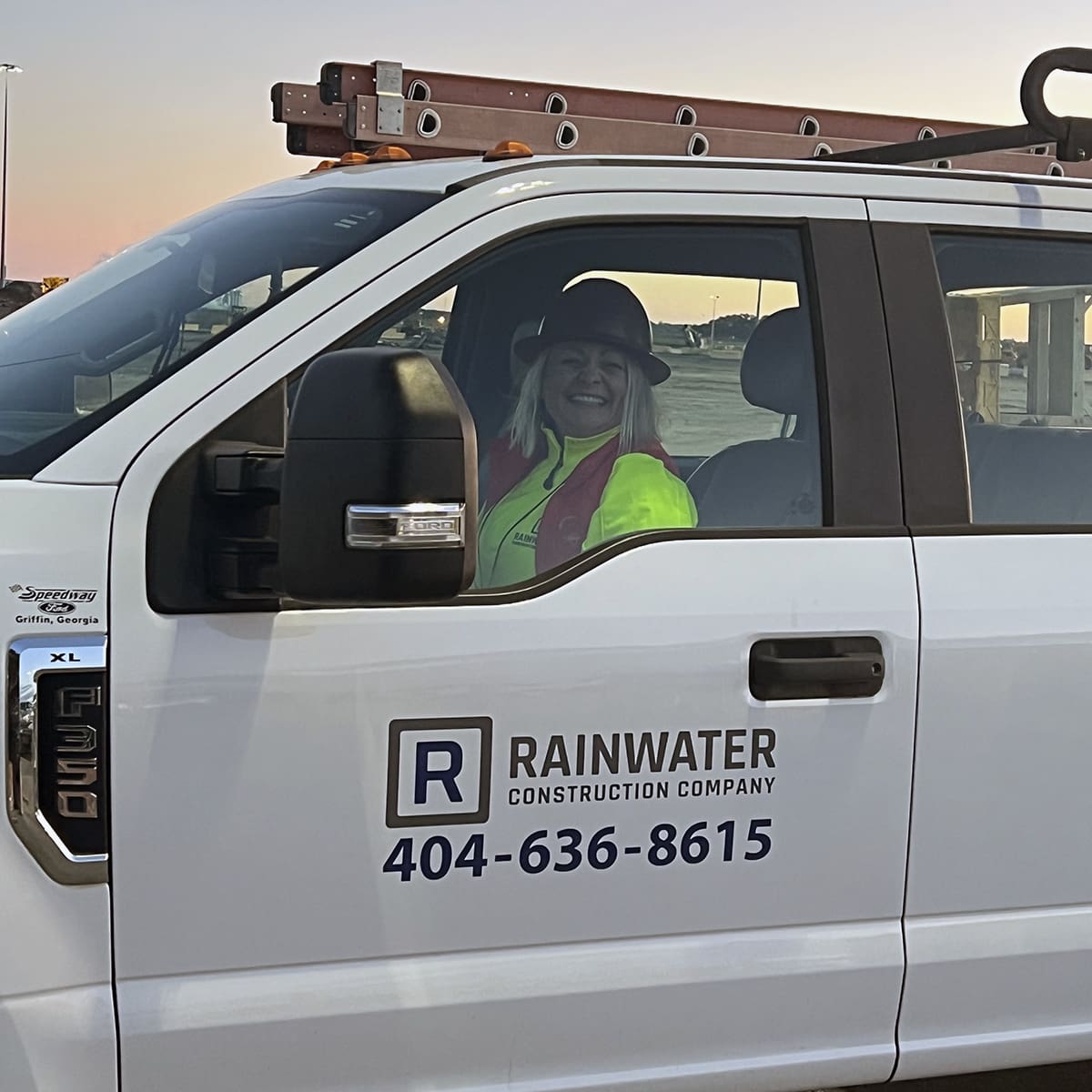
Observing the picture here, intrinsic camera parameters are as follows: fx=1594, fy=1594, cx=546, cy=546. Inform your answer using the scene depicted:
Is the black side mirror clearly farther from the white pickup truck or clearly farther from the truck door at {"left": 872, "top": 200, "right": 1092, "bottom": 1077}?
the truck door at {"left": 872, "top": 200, "right": 1092, "bottom": 1077}

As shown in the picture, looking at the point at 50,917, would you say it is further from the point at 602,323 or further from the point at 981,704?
the point at 981,704

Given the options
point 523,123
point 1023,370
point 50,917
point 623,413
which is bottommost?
point 50,917

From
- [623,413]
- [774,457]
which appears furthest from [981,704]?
[623,413]

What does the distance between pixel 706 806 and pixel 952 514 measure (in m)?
0.69

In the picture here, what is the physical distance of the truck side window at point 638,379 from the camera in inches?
103

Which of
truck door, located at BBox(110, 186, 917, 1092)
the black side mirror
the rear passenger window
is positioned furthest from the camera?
the rear passenger window

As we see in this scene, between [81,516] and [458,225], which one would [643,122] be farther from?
[81,516]

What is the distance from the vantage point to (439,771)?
7.86ft

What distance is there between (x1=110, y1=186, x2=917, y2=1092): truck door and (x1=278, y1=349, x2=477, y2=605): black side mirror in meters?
0.04

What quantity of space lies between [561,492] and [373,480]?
0.65 m

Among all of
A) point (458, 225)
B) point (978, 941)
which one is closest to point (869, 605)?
point (978, 941)

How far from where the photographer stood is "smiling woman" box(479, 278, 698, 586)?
8.44 feet

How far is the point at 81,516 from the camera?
7.41ft

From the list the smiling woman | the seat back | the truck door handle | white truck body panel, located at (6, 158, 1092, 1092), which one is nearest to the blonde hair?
the smiling woman
